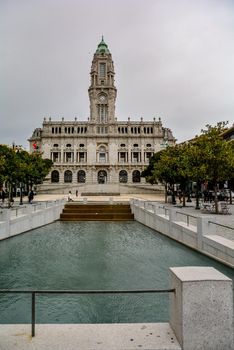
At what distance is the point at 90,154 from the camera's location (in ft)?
279

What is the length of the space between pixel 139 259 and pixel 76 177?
7277cm

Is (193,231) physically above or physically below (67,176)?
below

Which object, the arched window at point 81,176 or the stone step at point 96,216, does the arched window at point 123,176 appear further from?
the stone step at point 96,216

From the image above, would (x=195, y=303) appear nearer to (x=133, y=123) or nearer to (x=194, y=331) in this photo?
(x=194, y=331)

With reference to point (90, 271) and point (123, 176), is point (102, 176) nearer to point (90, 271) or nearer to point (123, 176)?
point (123, 176)

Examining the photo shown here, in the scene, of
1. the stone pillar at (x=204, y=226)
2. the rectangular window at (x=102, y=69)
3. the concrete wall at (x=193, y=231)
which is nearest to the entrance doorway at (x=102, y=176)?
the rectangular window at (x=102, y=69)

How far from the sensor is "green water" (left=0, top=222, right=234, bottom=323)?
716cm

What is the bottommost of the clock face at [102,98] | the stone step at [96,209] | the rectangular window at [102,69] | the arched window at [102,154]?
the stone step at [96,209]

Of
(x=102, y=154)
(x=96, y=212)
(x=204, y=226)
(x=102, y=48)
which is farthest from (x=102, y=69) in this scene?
(x=204, y=226)

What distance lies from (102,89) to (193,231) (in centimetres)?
8122

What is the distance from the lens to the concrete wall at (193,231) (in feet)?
34.3

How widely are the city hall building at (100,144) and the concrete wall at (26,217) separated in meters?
56.5

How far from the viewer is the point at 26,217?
19.7 meters

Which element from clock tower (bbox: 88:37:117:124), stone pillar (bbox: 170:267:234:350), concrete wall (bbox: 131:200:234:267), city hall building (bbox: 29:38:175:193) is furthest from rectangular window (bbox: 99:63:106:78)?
stone pillar (bbox: 170:267:234:350)
